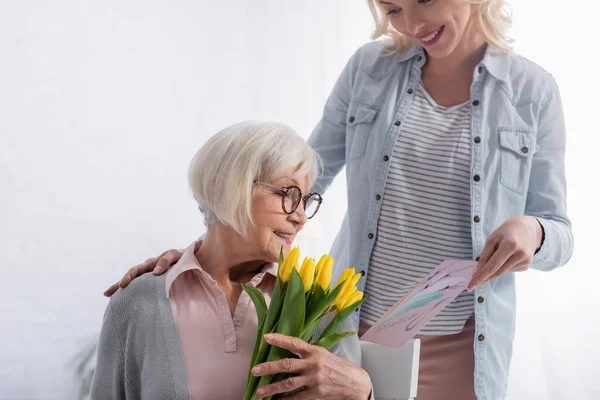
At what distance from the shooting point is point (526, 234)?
1.33 metres

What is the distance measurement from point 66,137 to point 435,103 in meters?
2.16

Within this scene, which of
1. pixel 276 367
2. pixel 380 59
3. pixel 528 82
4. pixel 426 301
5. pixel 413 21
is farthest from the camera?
pixel 380 59

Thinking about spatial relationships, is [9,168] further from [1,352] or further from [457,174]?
[457,174]

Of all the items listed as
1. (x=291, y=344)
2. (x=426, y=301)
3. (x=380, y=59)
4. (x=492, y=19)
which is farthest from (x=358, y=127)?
(x=291, y=344)

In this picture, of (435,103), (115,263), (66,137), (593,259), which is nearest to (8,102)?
(66,137)

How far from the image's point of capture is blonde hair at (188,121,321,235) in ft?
4.33

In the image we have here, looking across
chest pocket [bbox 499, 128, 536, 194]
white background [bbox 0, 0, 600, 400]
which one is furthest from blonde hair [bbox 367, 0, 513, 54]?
white background [bbox 0, 0, 600, 400]

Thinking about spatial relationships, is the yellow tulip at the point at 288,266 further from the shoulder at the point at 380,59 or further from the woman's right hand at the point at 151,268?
the shoulder at the point at 380,59

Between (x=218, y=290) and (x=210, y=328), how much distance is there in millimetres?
78

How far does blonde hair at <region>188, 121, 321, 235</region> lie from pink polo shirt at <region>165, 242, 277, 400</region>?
13cm

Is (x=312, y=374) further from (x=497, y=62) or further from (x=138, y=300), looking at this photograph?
(x=497, y=62)

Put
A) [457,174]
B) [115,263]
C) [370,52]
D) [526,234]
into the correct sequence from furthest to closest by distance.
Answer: [115,263] < [370,52] < [457,174] < [526,234]

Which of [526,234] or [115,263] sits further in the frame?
[115,263]

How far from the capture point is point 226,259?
1402mm
